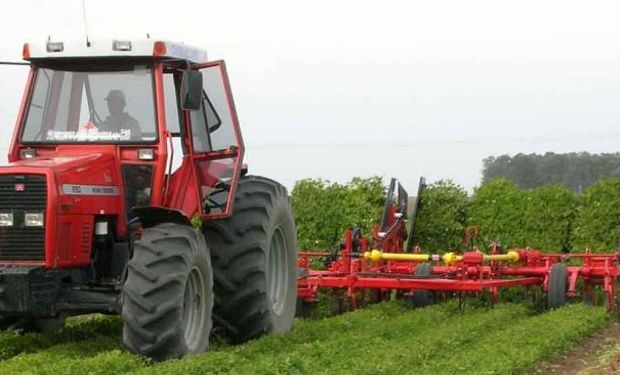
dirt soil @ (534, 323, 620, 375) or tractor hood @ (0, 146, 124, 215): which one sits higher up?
tractor hood @ (0, 146, 124, 215)

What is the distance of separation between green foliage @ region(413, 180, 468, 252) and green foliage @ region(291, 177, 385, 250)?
2.58 feet

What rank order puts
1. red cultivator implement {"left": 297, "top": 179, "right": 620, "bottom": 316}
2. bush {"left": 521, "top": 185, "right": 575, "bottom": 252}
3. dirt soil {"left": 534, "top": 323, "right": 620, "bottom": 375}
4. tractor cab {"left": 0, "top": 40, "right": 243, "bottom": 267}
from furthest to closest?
bush {"left": 521, "top": 185, "right": 575, "bottom": 252}, red cultivator implement {"left": 297, "top": 179, "right": 620, "bottom": 316}, dirt soil {"left": 534, "top": 323, "right": 620, "bottom": 375}, tractor cab {"left": 0, "top": 40, "right": 243, "bottom": 267}

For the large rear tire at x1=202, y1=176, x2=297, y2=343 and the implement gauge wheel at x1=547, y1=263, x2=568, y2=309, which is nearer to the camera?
the large rear tire at x1=202, y1=176, x2=297, y2=343

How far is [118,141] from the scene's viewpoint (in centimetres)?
831

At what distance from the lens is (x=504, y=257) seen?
13266 mm

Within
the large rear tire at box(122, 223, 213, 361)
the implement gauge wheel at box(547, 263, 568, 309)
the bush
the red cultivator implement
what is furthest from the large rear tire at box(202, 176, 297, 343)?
the bush

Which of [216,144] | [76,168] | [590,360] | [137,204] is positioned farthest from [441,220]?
[76,168]

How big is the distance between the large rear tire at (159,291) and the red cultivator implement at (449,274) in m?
4.71

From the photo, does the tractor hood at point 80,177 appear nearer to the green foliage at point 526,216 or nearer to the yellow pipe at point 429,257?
the yellow pipe at point 429,257

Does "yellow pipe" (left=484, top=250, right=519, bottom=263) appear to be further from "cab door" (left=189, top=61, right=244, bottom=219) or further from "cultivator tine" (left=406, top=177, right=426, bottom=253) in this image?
"cab door" (left=189, top=61, right=244, bottom=219)

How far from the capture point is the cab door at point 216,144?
8961mm

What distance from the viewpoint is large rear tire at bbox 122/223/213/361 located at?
24.3 ft

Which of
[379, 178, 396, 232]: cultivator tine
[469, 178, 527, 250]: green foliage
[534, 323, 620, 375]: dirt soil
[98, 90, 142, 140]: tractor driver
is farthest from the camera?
[469, 178, 527, 250]: green foliage

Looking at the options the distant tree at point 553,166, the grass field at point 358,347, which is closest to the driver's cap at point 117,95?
the grass field at point 358,347
